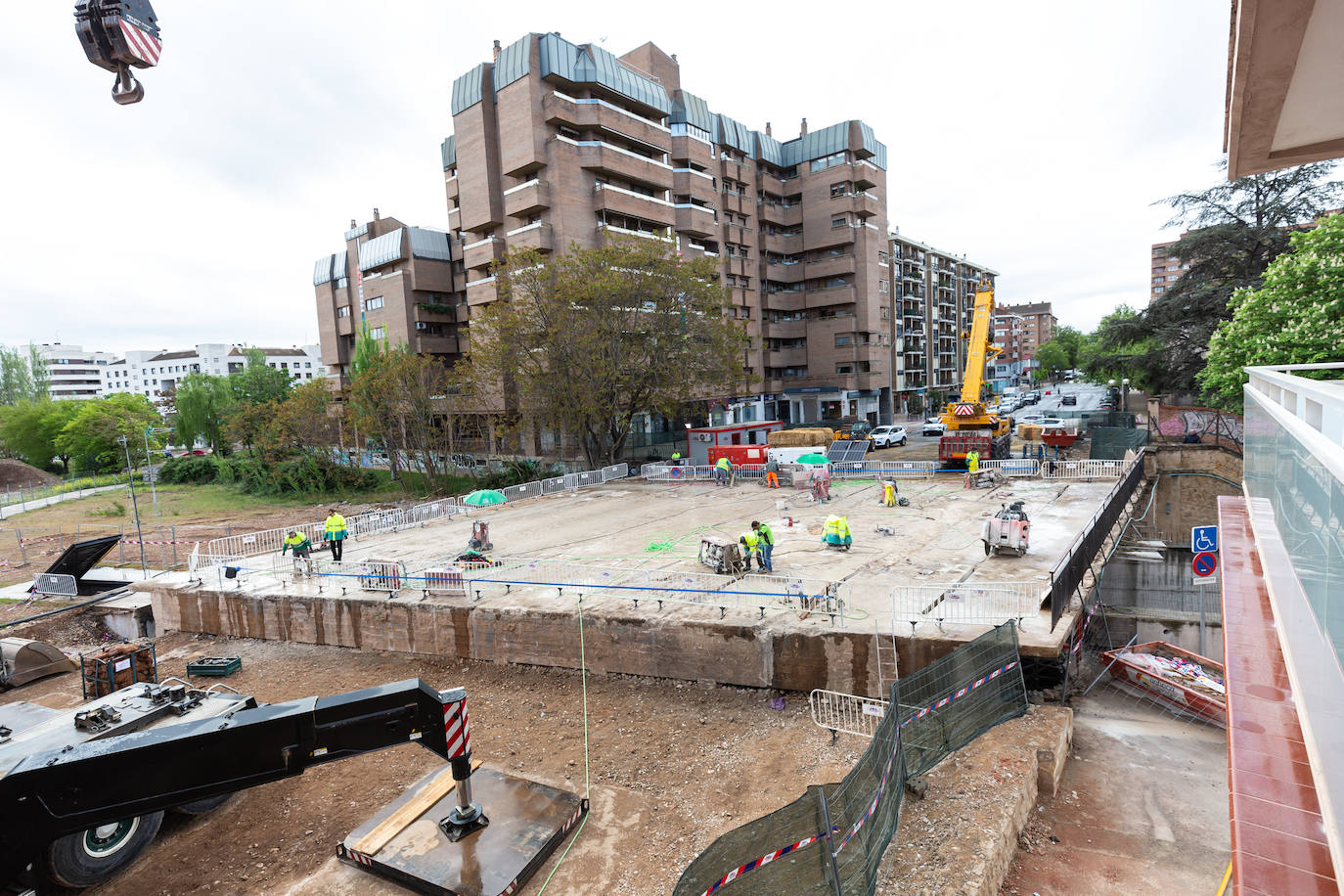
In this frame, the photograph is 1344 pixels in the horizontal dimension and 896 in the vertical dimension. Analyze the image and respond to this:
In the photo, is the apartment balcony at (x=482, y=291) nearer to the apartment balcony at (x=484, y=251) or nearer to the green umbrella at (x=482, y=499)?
the apartment balcony at (x=484, y=251)

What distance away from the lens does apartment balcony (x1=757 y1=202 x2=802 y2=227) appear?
189ft

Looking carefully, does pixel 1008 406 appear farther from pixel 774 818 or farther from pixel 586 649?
pixel 774 818

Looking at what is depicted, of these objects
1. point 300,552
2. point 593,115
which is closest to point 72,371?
point 593,115

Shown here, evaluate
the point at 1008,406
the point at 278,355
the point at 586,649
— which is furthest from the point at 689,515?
the point at 278,355

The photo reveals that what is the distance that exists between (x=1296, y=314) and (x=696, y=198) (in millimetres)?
36899

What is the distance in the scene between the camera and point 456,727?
276 inches

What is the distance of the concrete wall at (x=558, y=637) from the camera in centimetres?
1112

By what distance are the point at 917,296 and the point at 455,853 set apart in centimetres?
7922

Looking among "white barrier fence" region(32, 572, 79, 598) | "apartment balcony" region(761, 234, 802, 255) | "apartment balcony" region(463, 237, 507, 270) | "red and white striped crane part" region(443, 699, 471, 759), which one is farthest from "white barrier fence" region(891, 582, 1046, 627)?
"apartment balcony" region(761, 234, 802, 255)

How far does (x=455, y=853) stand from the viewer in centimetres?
749

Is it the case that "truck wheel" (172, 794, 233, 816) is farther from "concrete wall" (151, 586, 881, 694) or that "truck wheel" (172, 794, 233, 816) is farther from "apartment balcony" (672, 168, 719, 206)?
"apartment balcony" (672, 168, 719, 206)

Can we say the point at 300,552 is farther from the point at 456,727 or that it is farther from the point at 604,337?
the point at 604,337

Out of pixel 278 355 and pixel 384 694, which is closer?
pixel 384 694

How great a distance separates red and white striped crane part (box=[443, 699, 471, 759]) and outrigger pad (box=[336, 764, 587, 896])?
1357 mm
